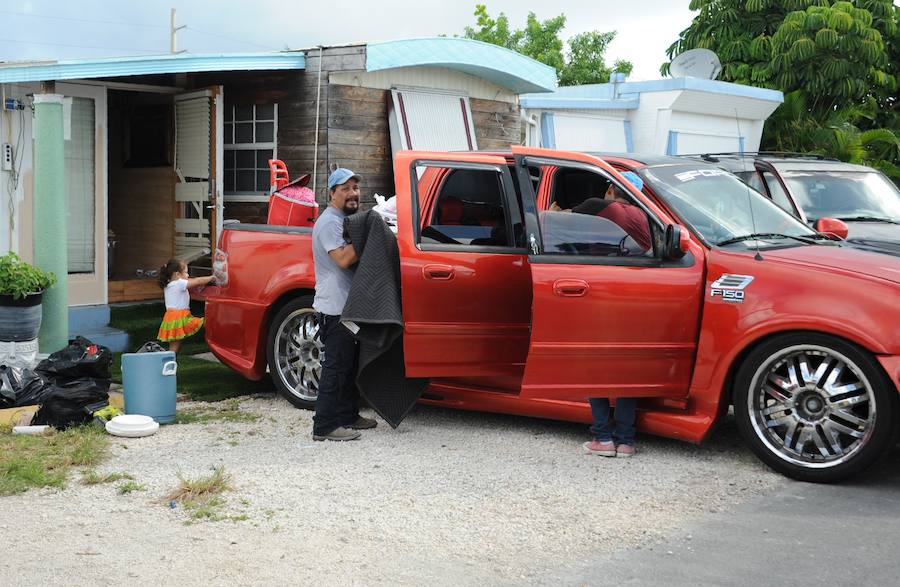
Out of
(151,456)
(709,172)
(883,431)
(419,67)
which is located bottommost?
(151,456)

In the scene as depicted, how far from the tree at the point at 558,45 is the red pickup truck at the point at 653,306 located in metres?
42.3

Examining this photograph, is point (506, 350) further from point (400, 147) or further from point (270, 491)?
point (400, 147)

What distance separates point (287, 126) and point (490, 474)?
21.4 ft

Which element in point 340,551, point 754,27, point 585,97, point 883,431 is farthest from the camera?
point 754,27

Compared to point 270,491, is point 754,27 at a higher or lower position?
higher

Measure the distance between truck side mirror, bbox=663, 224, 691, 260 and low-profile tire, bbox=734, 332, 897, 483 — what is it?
70cm

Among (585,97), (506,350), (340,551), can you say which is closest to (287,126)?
(506,350)

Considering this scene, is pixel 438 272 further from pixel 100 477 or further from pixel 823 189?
pixel 823 189

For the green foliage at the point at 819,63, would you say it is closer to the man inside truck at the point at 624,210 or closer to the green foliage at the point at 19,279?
the man inside truck at the point at 624,210

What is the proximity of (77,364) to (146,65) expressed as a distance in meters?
3.81

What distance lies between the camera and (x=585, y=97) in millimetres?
20250

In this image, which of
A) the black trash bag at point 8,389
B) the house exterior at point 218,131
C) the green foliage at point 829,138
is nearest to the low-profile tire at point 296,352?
the black trash bag at point 8,389

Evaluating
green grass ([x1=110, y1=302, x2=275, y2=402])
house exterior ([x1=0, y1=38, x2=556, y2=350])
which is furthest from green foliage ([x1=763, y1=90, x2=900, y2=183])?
green grass ([x1=110, y1=302, x2=275, y2=402])

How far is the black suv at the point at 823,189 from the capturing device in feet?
31.4
